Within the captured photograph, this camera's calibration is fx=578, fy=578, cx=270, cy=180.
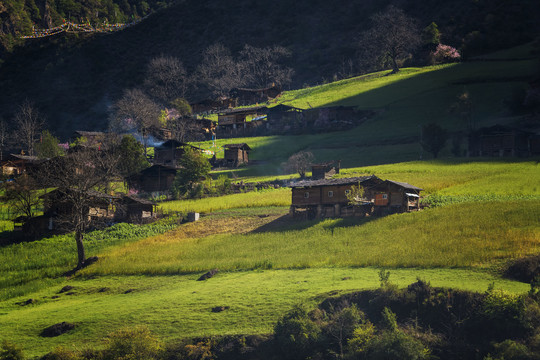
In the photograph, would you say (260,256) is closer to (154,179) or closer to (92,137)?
(154,179)

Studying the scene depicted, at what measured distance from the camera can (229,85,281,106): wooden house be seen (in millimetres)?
160750

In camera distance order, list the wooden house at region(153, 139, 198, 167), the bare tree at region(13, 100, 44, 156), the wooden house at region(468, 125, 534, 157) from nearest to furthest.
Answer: the wooden house at region(468, 125, 534, 157)
the wooden house at region(153, 139, 198, 167)
the bare tree at region(13, 100, 44, 156)

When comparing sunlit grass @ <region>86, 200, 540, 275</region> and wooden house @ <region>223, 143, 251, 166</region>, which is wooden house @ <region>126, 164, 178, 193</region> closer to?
wooden house @ <region>223, 143, 251, 166</region>

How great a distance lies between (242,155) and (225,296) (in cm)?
6932

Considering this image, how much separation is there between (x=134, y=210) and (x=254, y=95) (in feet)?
308

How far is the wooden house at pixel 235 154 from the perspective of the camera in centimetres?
10669

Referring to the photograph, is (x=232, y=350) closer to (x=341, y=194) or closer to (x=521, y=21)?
(x=341, y=194)

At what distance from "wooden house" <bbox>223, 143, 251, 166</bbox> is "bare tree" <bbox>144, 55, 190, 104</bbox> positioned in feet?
261

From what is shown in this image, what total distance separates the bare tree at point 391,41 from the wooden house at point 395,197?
10134 centimetres

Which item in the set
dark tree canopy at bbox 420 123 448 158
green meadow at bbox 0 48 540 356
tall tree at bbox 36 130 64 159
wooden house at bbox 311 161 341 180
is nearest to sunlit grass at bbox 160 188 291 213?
green meadow at bbox 0 48 540 356

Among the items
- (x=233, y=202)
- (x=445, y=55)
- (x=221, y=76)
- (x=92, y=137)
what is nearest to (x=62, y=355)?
(x=233, y=202)

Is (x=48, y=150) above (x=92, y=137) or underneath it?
underneath

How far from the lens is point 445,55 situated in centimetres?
15612

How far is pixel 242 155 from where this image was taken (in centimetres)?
10819
